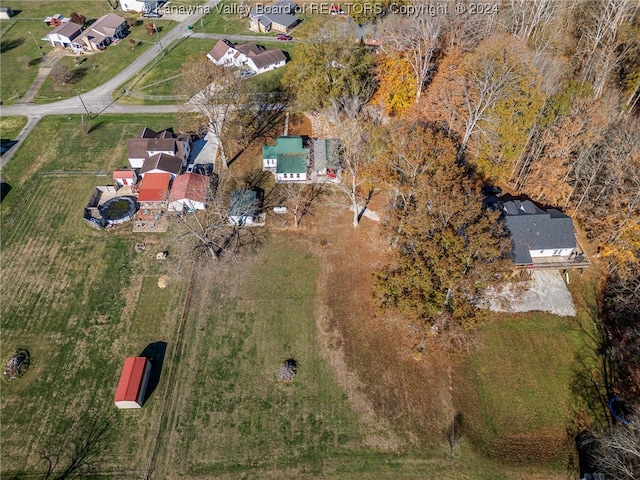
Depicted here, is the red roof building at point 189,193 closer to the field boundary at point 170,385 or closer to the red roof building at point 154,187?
the red roof building at point 154,187

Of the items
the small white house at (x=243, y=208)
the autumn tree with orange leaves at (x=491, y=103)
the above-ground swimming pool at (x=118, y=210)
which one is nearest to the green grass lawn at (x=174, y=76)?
the above-ground swimming pool at (x=118, y=210)

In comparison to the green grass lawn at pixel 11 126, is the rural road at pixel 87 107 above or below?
above

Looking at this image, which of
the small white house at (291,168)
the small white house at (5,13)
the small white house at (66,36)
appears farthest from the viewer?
the small white house at (5,13)

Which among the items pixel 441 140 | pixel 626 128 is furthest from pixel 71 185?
pixel 626 128

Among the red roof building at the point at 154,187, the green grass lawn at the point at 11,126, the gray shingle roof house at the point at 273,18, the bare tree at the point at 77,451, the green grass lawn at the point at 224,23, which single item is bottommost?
the bare tree at the point at 77,451

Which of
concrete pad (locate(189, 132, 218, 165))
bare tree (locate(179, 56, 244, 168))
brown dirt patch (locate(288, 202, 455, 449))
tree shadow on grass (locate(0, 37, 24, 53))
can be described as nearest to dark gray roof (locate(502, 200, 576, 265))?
brown dirt patch (locate(288, 202, 455, 449))

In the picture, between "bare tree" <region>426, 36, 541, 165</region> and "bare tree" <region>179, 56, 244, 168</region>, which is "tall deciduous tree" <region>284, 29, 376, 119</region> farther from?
"bare tree" <region>426, 36, 541, 165</region>
